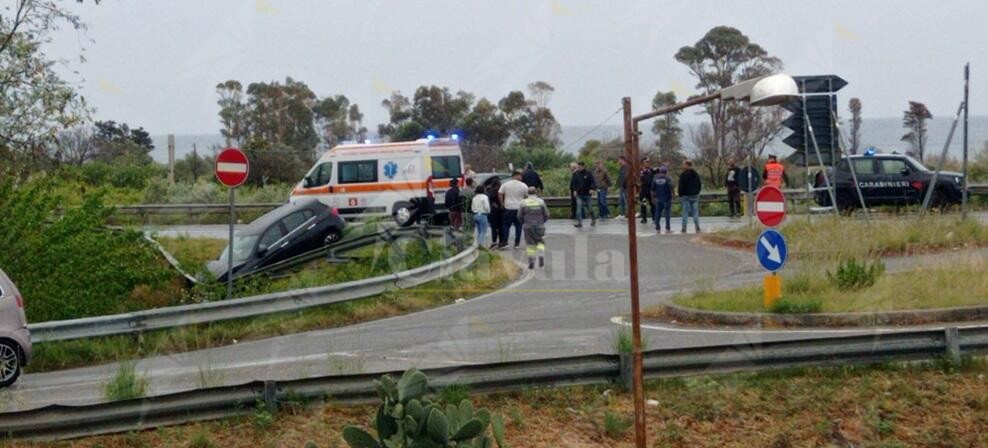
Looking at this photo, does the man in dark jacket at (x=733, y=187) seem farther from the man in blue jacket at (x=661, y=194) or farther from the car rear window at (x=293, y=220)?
the car rear window at (x=293, y=220)

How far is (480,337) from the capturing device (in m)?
15.7

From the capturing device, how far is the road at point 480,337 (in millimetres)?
12648

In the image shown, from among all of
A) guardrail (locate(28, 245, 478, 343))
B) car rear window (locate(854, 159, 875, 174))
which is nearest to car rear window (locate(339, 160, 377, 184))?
car rear window (locate(854, 159, 875, 174))

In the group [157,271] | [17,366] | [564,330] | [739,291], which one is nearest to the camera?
[17,366]

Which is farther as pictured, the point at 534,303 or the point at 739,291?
the point at 534,303

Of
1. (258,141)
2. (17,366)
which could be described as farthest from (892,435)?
(258,141)

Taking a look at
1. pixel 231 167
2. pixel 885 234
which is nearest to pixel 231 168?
pixel 231 167

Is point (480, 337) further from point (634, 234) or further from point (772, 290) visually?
point (634, 234)

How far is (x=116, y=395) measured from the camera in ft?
32.5

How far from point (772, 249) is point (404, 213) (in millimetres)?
17476

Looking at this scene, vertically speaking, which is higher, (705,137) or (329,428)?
(705,137)

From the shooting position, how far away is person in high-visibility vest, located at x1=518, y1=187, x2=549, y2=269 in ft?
77.0

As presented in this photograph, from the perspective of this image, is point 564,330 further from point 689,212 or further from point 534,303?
point 689,212

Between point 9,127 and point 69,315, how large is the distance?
10.3 ft
